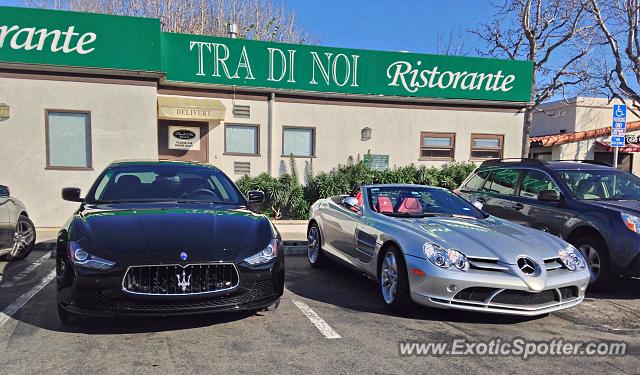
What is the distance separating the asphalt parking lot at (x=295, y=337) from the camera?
3.42 metres

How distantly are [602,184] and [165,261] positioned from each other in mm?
6040

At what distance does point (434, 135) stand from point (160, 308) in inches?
431

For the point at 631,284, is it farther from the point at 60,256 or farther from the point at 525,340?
the point at 60,256

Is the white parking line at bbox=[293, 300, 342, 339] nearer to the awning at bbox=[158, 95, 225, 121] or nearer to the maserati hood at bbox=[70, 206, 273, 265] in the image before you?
the maserati hood at bbox=[70, 206, 273, 265]

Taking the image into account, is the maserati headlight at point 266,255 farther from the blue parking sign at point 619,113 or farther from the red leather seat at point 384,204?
the blue parking sign at point 619,113

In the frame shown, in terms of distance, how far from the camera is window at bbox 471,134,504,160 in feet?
44.8

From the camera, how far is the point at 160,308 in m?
3.59

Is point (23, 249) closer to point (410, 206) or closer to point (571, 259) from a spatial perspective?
point (410, 206)

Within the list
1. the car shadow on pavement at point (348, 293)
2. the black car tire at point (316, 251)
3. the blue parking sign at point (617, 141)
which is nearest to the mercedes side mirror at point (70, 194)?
the car shadow on pavement at point (348, 293)

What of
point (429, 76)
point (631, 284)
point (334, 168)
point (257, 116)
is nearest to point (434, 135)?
point (429, 76)

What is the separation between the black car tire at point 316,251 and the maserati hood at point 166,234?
7.96ft

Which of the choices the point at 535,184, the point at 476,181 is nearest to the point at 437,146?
the point at 476,181

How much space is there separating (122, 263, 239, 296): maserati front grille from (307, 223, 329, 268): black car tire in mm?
3099

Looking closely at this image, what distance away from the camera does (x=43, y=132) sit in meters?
9.93
